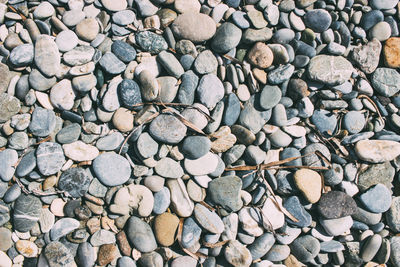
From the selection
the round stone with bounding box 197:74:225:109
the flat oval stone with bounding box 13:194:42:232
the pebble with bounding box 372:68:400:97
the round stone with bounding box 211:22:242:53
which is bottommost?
the flat oval stone with bounding box 13:194:42:232

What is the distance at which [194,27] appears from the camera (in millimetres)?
1928

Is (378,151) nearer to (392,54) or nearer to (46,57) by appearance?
A: (392,54)

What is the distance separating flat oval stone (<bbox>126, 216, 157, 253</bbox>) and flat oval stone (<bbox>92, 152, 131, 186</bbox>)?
22cm

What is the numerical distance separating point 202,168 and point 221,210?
250 millimetres

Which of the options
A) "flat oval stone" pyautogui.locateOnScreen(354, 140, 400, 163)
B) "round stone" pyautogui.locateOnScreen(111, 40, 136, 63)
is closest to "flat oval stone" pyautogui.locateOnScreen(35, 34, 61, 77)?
"round stone" pyautogui.locateOnScreen(111, 40, 136, 63)

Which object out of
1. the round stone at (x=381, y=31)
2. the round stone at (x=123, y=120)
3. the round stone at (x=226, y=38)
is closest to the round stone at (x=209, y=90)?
the round stone at (x=226, y=38)

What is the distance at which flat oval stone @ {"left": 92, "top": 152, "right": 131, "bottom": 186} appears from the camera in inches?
72.2

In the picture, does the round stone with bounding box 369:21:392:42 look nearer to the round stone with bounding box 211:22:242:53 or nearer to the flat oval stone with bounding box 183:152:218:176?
the round stone with bounding box 211:22:242:53

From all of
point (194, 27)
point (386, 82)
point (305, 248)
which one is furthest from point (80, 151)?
point (386, 82)

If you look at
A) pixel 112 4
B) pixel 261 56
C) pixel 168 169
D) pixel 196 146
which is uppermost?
pixel 112 4

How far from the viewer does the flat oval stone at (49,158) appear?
70.8 inches

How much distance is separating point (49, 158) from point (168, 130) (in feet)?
2.07

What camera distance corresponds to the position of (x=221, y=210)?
1.89m

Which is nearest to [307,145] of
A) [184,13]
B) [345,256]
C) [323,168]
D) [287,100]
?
[323,168]
